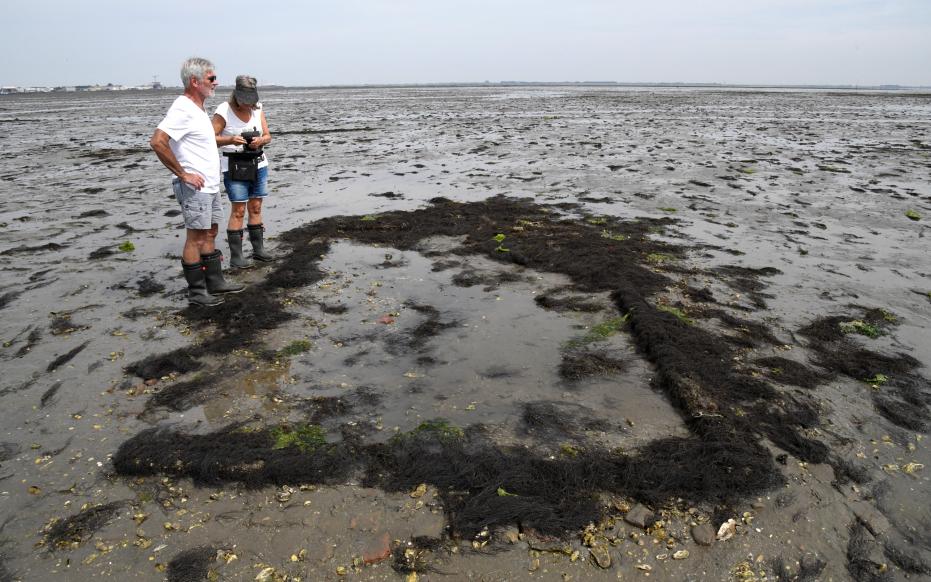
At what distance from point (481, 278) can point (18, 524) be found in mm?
4778

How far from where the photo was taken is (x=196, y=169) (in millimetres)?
5234

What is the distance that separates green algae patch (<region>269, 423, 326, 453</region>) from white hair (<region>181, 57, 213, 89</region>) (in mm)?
3532

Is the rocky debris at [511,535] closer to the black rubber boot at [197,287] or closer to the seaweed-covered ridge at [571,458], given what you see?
the seaweed-covered ridge at [571,458]

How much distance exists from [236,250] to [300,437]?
4078 millimetres

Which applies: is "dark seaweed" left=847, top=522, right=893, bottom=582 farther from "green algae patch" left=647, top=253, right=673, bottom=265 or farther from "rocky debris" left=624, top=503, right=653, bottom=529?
"green algae patch" left=647, top=253, right=673, bottom=265

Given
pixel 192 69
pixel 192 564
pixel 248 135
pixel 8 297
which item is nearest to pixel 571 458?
pixel 192 564

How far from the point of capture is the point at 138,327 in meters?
5.21

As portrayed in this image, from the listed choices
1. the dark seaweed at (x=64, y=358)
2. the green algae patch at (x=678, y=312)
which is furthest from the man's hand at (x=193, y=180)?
the green algae patch at (x=678, y=312)

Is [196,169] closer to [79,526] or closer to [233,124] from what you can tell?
[233,124]

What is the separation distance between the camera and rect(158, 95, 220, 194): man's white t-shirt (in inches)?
195

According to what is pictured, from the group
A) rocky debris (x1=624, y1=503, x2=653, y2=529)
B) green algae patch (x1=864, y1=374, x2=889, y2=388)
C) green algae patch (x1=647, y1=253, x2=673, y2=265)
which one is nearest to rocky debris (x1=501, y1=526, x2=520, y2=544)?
rocky debris (x1=624, y1=503, x2=653, y2=529)

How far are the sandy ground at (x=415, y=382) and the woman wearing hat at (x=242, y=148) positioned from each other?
0.52 metres

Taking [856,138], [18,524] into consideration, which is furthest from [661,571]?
[856,138]

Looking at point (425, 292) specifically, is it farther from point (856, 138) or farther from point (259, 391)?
point (856, 138)
